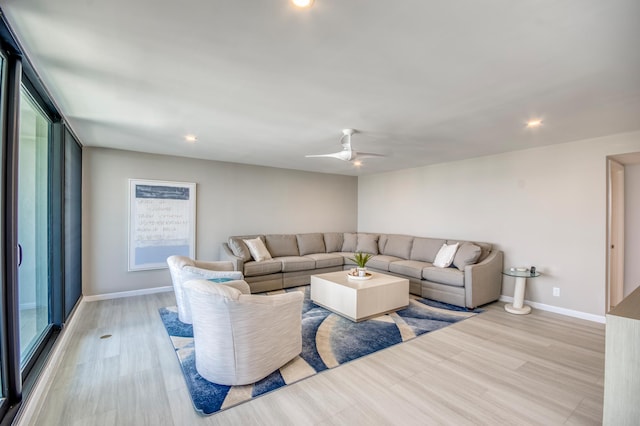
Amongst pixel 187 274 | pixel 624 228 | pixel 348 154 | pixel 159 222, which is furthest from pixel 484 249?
pixel 159 222

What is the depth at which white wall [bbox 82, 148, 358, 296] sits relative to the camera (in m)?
4.48

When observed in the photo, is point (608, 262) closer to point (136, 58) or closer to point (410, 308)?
point (410, 308)

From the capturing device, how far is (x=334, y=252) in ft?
21.3

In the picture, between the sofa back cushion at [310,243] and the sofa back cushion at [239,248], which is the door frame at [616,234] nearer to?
the sofa back cushion at [310,243]

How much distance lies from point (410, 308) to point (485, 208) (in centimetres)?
218

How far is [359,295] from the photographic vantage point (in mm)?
3643

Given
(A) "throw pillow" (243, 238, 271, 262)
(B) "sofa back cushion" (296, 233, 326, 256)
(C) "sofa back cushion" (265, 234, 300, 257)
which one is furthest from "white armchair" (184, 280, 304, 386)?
(B) "sofa back cushion" (296, 233, 326, 256)

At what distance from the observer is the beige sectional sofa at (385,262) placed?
14.1ft

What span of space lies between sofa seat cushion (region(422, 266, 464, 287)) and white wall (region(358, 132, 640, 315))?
95 centimetres

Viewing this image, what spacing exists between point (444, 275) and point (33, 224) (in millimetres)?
4853

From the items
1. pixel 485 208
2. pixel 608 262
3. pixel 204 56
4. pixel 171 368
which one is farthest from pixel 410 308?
pixel 204 56

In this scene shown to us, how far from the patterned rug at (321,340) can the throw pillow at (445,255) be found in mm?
635

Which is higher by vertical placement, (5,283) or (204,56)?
(204,56)

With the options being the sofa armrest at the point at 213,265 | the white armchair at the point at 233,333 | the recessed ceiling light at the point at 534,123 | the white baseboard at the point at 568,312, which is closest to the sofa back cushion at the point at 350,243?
the white baseboard at the point at 568,312
